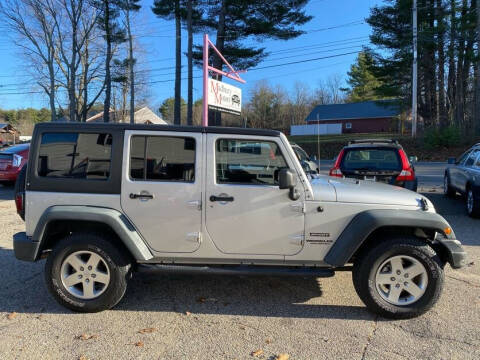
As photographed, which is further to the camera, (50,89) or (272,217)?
(50,89)

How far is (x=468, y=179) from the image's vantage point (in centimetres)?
793

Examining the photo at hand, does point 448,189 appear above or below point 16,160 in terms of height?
below

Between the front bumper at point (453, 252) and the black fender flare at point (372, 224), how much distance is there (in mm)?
138

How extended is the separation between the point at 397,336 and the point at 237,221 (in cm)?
173

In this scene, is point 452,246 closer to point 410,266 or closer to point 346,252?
point 410,266

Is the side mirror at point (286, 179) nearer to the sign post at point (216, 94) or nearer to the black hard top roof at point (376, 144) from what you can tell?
the black hard top roof at point (376, 144)

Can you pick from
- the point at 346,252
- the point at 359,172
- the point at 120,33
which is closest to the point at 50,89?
the point at 120,33

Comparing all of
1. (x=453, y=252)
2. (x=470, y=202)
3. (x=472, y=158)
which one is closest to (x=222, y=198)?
(x=453, y=252)

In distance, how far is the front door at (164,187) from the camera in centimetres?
357

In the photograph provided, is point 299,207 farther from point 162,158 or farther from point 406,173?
point 406,173

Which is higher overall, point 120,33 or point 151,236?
point 120,33

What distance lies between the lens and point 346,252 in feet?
11.2

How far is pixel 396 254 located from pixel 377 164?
3872 mm

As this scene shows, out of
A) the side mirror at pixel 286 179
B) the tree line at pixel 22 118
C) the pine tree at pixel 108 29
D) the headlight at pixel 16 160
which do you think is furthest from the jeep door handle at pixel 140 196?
the tree line at pixel 22 118
